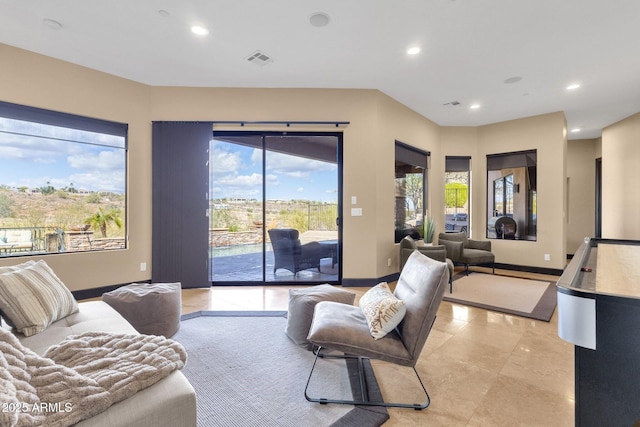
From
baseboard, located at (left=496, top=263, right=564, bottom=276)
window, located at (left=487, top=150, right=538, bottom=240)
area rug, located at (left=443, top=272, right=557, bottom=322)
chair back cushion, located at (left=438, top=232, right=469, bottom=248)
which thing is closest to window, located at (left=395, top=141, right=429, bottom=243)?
chair back cushion, located at (left=438, top=232, right=469, bottom=248)

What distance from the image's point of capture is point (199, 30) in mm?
2938

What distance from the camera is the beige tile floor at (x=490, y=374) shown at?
167 centimetres

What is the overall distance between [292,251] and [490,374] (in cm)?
306

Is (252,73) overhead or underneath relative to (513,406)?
overhead

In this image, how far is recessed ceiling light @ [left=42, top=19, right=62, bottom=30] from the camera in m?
2.81

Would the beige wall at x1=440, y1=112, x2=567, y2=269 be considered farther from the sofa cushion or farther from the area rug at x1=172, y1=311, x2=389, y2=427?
the sofa cushion

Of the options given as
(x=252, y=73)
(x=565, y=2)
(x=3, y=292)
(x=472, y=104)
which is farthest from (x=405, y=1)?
(x=3, y=292)

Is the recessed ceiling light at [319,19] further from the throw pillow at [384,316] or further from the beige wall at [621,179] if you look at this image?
the beige wall at [621,179]

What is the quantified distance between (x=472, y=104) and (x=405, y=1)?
306 cm

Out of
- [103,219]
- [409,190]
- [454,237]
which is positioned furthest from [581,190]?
[103,219]

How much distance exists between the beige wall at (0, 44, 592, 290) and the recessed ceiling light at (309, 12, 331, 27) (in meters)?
1.51

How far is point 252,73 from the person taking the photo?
3.85 meters

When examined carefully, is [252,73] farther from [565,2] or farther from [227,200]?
[565,2]

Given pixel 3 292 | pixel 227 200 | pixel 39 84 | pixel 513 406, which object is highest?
pixel 39 84
